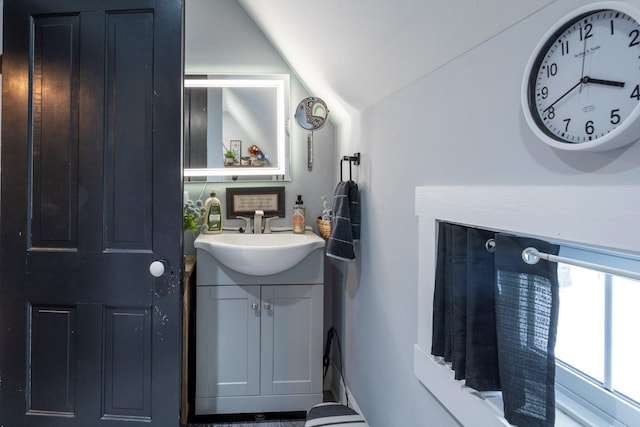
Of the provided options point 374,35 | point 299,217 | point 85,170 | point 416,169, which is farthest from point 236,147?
point 416,169

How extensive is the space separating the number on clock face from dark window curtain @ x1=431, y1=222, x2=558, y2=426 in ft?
0.79

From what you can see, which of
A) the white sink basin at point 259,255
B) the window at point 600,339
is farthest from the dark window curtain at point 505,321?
the white sink basin at point 259,255

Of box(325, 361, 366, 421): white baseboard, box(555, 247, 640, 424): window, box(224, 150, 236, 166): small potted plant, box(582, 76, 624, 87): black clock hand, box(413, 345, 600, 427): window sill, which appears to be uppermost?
box(224, 150, 236, 166): small potted plant

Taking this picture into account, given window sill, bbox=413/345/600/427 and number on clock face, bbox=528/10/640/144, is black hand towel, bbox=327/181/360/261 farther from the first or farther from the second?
number on clock face, bbox=528/10/640/144

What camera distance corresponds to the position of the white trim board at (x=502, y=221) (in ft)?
1.60

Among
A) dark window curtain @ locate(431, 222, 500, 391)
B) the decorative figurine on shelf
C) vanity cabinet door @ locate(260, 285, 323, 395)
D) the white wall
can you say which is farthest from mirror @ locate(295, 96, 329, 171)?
dark window curtain @ locate(431, 222, 500, 391)

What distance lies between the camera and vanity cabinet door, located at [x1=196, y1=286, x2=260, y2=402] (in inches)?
71.0

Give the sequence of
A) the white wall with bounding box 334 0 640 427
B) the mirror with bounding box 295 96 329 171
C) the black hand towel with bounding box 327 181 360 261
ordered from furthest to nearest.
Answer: the mirror with bounding box 295 96 329 171
the black hand towel with bounding box 327 181 360 261
the white wall with bounding box 334 0 640 427

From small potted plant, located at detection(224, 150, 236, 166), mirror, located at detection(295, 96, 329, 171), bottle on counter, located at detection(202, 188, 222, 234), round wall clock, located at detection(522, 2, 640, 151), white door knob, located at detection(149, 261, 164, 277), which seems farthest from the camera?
small potted plant, located at detection(224, 150, 236, 166)

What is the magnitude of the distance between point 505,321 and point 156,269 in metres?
1.18

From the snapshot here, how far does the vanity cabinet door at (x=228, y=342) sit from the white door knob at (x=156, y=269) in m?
0.48

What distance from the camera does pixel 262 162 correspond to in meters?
2.21

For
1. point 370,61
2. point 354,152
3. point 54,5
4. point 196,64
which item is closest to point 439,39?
point 370,61

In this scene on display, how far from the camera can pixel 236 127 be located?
86.5 inches
